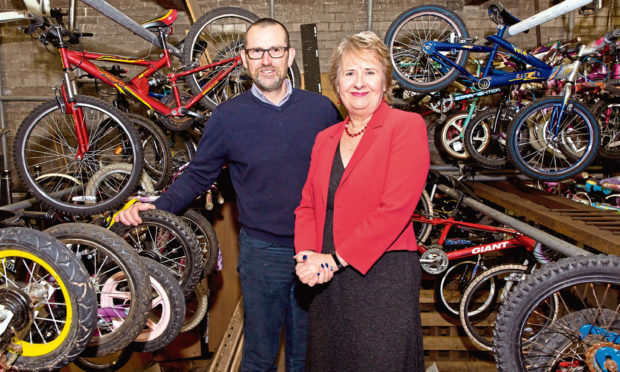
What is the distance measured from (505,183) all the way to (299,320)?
10.0 feet

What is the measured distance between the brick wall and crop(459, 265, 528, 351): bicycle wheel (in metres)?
3.21

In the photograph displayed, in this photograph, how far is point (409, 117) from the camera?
4.27 feet

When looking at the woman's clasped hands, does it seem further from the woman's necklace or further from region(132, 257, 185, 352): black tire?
region(132, 257, 185, 352): black tire

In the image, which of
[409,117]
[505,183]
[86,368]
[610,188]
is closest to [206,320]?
[86,368]

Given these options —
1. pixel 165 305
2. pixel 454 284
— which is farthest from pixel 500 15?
pixel 165 305

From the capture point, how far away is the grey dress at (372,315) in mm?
1300

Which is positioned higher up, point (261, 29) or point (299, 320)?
point (261, 29)

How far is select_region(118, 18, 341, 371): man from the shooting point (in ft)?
5.76

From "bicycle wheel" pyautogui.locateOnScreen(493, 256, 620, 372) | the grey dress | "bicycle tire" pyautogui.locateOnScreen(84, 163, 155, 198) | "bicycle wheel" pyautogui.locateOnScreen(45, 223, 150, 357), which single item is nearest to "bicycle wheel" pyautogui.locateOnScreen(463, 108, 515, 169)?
"bicycle wheel" pyautogui.locateOnScreen(493, 256, 620, 372)

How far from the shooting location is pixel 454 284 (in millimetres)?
4312

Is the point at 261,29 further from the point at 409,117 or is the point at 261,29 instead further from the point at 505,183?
the point at 505,183

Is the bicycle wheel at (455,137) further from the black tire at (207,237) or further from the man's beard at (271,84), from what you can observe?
the man's beard at (271,84)

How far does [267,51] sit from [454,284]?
3.54 meters

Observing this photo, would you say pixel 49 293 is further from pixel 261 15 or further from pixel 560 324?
pixel 261 15
